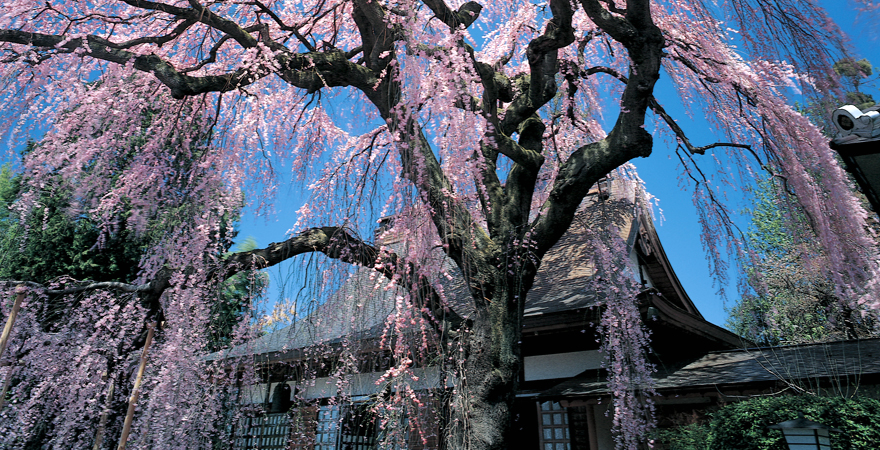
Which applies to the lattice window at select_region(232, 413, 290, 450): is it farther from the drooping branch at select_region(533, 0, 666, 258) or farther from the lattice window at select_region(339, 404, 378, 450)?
the drooping branch at select_region(533, 0, 666, 258)

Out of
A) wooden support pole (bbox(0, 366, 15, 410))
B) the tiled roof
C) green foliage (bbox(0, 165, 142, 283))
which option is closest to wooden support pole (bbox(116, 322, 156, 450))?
wooden support pole (bbox(0, 366, 15, 410))

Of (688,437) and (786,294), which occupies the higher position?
(786,294)

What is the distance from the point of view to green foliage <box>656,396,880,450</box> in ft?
11.8

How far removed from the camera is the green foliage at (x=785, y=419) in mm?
3588

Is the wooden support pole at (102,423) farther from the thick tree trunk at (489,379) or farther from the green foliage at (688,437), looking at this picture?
the green foliage at (688,437)

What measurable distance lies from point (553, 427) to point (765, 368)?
2.58 m

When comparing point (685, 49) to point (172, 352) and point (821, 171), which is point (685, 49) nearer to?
point (821, 171)

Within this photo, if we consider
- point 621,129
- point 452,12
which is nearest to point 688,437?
point 621,129

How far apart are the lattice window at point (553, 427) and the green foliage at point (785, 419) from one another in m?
2.26

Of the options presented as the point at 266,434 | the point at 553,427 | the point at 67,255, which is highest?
the point at 67,255

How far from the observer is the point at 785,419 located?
377 cm

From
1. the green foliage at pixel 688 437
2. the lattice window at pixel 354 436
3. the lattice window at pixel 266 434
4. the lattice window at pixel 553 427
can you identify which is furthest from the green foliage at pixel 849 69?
the lattice window at pixel 266 434

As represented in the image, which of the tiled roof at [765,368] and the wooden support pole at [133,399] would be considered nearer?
the tiled roof at [765,368]

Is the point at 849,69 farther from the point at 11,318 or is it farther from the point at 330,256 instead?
the point at 11,318
